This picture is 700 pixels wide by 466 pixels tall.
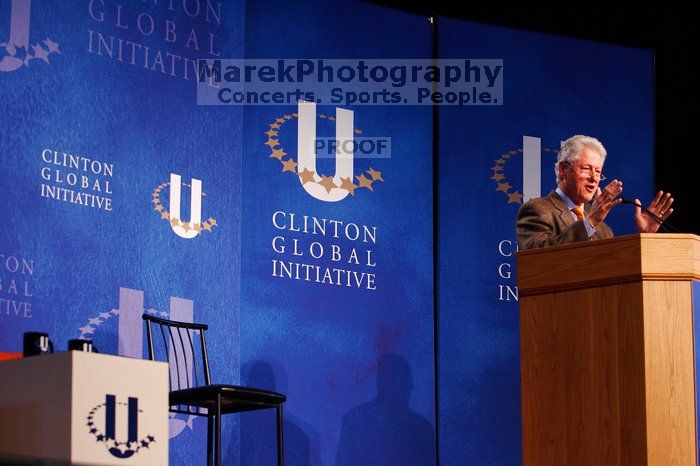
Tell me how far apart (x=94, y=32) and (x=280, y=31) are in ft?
3.69

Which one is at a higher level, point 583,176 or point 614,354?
point 583,176

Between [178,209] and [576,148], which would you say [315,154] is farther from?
[576,148]

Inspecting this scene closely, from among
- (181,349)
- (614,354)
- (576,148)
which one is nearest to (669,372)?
(614,354)

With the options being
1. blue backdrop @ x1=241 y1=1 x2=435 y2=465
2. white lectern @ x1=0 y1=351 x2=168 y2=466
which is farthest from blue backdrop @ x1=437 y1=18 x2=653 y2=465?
white lectern @ x1=0 y1=351 x2=168 y2=466

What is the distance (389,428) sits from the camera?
5797 millimetres

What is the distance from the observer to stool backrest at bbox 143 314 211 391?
4863 millimetres

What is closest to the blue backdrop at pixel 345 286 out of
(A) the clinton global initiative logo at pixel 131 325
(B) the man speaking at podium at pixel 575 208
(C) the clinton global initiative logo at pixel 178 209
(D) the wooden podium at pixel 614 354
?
(C) the clinton global initiative logo at pixel 178 209

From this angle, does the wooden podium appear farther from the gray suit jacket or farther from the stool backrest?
the stool backrest

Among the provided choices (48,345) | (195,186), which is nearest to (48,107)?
(195,186)

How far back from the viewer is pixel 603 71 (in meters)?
6.63

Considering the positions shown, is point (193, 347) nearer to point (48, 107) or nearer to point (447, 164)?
point (48, 107)

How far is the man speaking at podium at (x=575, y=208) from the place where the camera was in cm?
405

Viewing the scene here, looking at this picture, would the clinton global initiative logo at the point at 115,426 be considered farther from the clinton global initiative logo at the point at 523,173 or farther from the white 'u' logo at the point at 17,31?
the clinton global initiative logo at the point at 523,173

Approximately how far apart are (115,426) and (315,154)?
3039 millimetres
